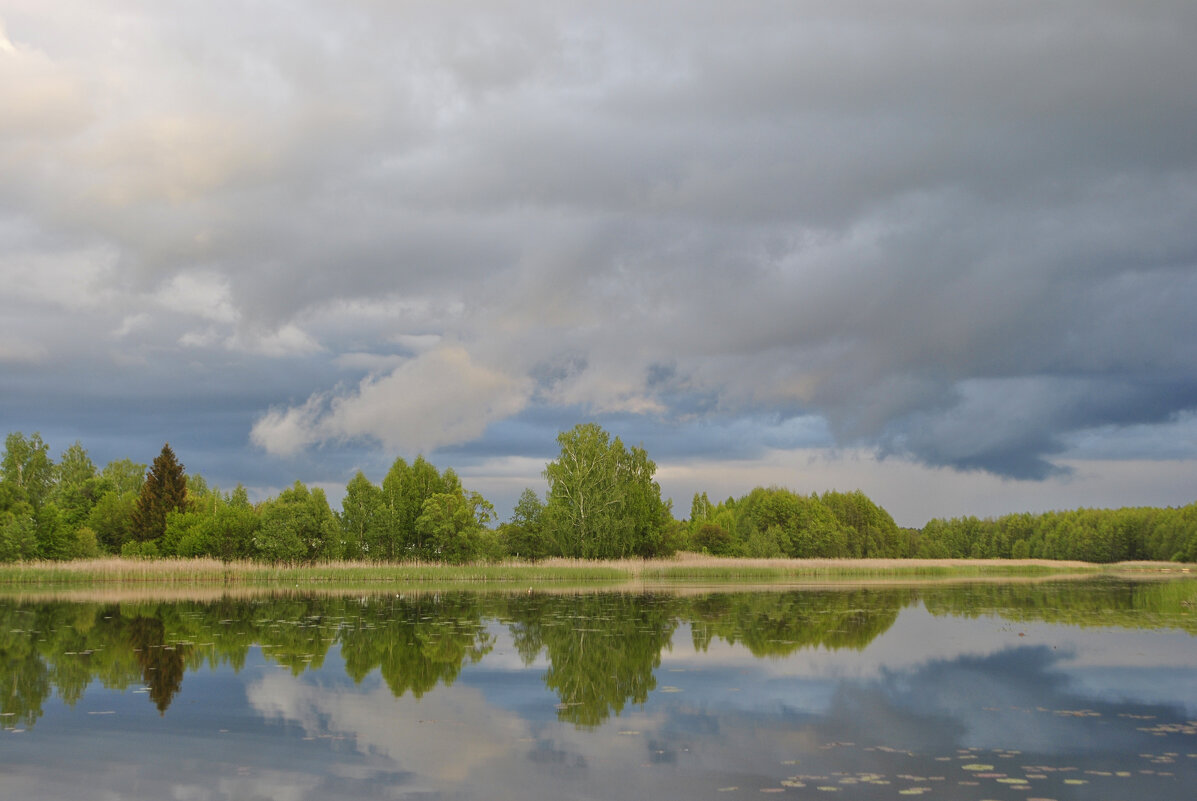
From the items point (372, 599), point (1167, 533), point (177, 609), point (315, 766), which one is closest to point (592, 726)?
point (315, 766)

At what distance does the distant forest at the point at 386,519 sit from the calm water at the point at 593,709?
30828 mm

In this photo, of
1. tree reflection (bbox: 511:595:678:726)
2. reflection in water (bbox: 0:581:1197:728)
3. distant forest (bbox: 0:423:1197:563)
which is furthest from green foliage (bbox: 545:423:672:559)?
tree reflection (bbox: 511:595:678:726)

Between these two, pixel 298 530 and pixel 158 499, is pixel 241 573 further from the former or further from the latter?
pixel 158 499

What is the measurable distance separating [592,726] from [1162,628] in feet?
74.4

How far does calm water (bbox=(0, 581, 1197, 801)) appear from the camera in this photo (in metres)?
9.61

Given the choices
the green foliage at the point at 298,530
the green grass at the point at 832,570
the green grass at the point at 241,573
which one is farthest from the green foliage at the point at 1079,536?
the green foliage at the point at 298,530

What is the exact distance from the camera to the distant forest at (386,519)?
56.3 m

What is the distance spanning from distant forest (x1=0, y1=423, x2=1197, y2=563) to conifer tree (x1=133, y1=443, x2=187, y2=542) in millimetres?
113

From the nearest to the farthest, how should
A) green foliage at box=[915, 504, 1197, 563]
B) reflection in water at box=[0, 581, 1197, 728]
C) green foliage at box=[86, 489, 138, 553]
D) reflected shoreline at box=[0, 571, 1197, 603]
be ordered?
reflection in water at box=[0, 581, 1197, 728] < reflected shoreline at box=[0, 571, 1197, 603] < green foliage at box=[86, 489, 138, 553] < green foliage at box=[915, 504, 1197, 563]

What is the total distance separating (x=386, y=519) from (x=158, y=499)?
68.8 ft

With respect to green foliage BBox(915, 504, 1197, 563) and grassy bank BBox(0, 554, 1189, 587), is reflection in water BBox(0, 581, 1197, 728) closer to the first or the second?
grassy bank BBox(0, 554, 1189, 587)

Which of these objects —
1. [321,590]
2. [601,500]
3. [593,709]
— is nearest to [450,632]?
[593,709]

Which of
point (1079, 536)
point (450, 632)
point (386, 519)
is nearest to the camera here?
point (450, 632)

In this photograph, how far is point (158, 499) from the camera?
222 ft
